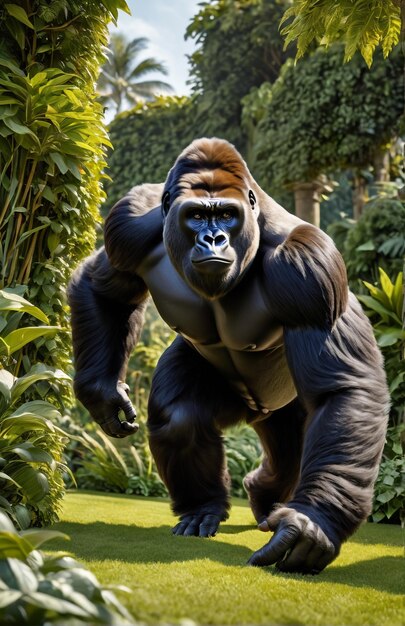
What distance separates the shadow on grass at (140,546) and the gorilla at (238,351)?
0.16 meters

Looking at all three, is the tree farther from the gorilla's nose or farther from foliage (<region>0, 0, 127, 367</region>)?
the gorilla's nose

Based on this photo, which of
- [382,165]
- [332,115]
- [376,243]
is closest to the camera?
[376,243]

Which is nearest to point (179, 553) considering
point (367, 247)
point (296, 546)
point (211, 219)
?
point (296, 546)

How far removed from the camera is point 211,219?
2.40 m

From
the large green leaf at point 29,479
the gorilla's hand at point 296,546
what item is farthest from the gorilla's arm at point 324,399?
the large green leaf at point 29,479

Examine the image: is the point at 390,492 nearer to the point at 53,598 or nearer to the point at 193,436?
the point at 193,436

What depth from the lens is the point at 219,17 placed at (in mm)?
14406

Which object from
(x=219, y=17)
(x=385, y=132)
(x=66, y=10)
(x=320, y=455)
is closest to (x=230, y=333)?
(x=320, y=455)

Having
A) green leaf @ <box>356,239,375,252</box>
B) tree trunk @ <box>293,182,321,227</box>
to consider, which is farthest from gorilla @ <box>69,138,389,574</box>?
tree trunk @ <box>293,182,321,227</box>

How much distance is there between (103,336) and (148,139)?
12596 mm

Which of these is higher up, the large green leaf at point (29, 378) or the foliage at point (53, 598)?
the large green leaf at point (29, 378)

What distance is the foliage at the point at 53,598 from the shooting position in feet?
4.30

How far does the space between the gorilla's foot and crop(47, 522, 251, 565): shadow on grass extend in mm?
55

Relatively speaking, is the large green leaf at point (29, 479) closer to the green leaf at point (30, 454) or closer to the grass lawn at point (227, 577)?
the green leaf at point (30, 454)
